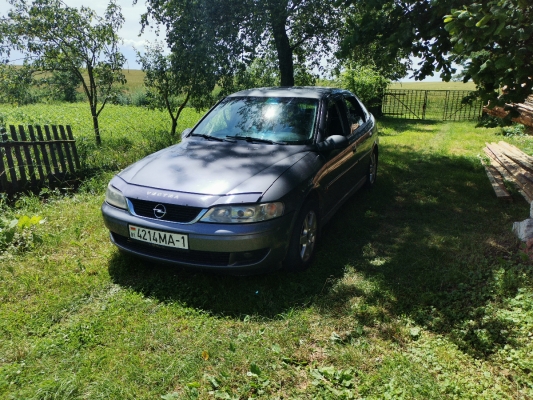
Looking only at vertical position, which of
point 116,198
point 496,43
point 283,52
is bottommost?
point 116,198

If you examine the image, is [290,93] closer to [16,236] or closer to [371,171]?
[371,171]

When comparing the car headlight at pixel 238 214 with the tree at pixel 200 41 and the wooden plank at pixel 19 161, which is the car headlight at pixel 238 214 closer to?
the wooden plank at pixel 19 161

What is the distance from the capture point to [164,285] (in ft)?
11.7

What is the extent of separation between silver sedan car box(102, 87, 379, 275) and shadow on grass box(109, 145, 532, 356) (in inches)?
10.9

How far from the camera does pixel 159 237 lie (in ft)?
11.0

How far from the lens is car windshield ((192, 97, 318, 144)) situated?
14.5 ft

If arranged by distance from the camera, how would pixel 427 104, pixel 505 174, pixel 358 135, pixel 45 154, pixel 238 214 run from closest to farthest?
1. pixel 238 214
2. pixel 358 135
3. pixel 45 154
4. pixel 505 174
5. pixel 427 104

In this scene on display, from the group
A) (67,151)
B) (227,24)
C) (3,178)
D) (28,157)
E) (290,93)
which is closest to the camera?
(290,93)

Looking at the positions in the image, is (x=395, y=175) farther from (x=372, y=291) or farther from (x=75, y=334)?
(x=75, y=334)

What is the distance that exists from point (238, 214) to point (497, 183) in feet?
16.8

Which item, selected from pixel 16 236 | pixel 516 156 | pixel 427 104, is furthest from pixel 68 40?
pixel 427 104

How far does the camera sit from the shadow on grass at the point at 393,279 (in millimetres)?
3213

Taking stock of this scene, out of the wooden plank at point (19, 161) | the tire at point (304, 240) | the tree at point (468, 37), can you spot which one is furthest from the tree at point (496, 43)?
the wooden plank at point (19, 161)

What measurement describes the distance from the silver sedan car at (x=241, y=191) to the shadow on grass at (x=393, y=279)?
0.28 metres
